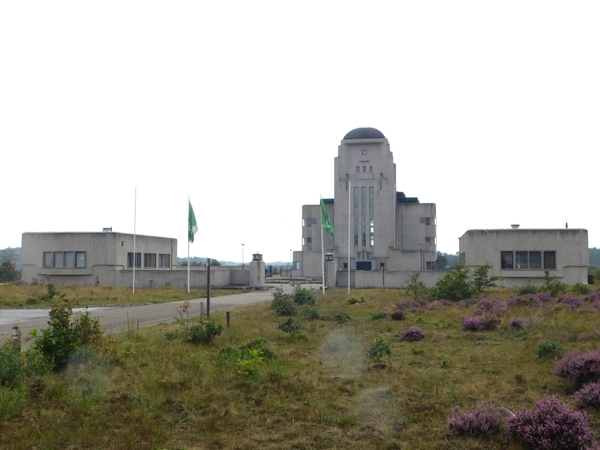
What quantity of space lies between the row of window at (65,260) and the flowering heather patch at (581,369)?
4760 centimetres

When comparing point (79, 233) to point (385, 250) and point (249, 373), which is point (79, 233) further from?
point (249, 373)

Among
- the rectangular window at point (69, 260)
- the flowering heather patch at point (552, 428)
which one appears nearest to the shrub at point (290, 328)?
the flowering heather patch at point (552, 428)

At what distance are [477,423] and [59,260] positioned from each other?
50.7 metres

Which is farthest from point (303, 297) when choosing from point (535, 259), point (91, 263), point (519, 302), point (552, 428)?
point (91, 263)

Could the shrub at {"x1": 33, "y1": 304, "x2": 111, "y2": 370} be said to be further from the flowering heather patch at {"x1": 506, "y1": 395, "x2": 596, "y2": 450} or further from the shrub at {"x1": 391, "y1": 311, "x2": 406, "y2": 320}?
the shrub at {"x1": 391, "y1": 311, "x2": 406, "y2": 320}

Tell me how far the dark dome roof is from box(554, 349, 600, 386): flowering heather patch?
67.6 meters

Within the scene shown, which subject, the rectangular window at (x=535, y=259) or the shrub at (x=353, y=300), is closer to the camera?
the shrub at (x=353, y=300)

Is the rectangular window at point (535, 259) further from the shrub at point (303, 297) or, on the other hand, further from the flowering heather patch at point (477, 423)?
the flowering heather patch at point (477, 423)

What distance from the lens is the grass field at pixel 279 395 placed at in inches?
283

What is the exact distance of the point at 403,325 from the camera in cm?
1878

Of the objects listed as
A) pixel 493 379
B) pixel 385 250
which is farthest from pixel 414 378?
pixel 385 250

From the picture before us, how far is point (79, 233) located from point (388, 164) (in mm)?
40188

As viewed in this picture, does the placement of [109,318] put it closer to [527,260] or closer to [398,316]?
[398,316]

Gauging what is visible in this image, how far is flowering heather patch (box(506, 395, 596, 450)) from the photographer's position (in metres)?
6.38
